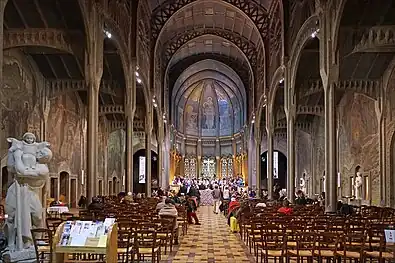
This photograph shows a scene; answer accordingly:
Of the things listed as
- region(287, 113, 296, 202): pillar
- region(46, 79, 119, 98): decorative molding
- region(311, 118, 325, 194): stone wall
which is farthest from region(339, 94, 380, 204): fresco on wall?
region(46, 79, 119, 98): decorative molding

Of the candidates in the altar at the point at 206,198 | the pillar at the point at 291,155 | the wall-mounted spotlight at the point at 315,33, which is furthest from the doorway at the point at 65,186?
the altar at the point at 206,198

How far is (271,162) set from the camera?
35969 mm

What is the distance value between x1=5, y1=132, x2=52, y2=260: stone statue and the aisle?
157 inches

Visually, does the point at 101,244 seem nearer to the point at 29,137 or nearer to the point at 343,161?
the point at 29,137

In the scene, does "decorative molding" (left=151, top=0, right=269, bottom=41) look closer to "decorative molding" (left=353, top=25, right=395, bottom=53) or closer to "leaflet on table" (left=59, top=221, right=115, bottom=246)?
"decorative molding" (left=353, top=25, right=395, bottom=53)

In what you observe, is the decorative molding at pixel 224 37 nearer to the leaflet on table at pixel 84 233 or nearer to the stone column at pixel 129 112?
the stone column at pixel 129 112

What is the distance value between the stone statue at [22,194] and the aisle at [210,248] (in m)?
3.99

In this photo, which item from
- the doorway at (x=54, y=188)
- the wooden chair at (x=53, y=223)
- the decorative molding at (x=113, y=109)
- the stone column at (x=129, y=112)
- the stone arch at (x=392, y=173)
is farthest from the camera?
the decorative molding at (x=113, y=109)

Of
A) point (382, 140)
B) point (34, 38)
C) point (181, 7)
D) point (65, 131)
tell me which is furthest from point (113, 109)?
point (382, 140)

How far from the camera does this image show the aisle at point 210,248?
44.4 feet

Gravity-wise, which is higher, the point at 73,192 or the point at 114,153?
the point at 114,153

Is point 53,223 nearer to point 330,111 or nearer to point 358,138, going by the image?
point 330,111

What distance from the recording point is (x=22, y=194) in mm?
10406

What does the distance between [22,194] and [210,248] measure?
274 inches
